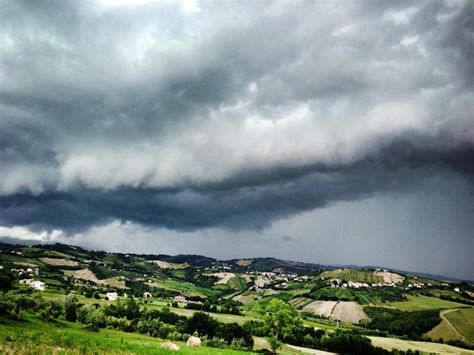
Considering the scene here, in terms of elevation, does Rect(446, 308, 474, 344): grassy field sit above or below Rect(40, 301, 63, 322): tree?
below

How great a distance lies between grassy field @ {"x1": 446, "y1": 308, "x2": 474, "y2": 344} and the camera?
544ft

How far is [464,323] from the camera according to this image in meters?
184

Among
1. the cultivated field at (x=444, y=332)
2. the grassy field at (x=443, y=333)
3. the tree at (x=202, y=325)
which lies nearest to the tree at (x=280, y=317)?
the tree at (x=202, y=325)

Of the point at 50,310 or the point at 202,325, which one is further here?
the point at 202,325

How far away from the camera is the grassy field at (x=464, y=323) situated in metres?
166

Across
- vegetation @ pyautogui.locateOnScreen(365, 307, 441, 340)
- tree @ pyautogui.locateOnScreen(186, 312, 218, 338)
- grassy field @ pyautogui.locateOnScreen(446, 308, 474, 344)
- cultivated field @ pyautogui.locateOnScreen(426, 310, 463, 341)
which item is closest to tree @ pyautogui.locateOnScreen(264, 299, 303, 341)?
tree @ pyautogui.locateOnScreen(186, 312, 218, 338)

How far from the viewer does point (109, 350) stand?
35.6 meters

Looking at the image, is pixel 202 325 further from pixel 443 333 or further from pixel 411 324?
pixel 443 333

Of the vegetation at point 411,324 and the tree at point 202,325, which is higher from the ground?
the tree at point 202,325

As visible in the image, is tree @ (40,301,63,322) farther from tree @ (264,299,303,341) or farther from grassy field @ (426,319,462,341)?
grassy field @ (426,319,462,341)

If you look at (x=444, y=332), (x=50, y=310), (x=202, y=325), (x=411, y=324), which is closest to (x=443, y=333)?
(x=444, y=332)

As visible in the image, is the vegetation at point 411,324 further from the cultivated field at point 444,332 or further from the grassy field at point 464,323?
the grassy field at point 464,323

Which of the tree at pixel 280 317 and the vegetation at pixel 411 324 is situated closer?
the tree at pixel 280 317

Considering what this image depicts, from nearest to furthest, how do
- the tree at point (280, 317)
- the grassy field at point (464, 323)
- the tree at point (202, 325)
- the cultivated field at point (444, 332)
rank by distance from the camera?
the tree at point (280, 317) < the tree at point (202, 325) < the cultivated field at point (444, 332) < the grassy field at point (464, 323)
